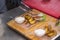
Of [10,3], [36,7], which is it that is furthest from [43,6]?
[10,3]

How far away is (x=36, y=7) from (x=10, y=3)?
23 centimetres

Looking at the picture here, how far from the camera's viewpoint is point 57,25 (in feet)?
→ 2.76

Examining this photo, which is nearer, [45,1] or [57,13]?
[57,13]

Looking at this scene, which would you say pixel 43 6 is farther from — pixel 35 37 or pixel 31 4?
pixel 35 37

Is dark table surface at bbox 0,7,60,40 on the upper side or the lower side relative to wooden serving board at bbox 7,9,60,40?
lower

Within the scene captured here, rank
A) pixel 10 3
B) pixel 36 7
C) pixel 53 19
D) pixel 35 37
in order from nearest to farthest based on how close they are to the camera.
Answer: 1. pixel 35 37
2. pixel 53 19
3. pixel 36 7
4. pixel 10 3

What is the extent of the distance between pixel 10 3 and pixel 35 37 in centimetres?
44

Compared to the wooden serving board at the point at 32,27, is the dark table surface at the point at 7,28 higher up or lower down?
lower down

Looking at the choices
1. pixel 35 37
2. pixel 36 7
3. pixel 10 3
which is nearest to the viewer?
pixel 35 37

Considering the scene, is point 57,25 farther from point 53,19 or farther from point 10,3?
point 10,3

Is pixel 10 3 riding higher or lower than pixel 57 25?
lower

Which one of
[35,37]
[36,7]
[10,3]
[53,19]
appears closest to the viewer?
[35,37]

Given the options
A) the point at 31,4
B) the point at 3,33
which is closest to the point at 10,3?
the point at 31,4

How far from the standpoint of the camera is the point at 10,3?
1.12 metres
